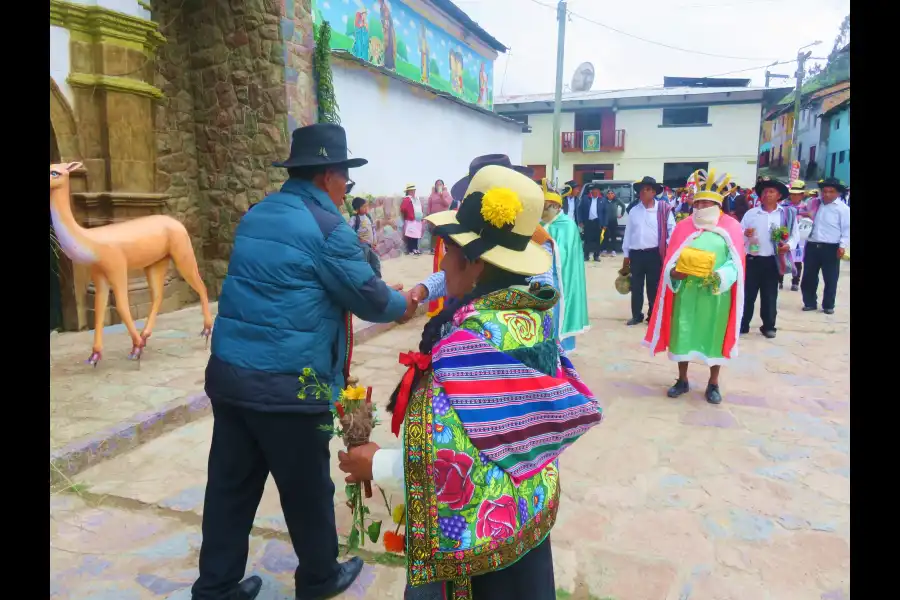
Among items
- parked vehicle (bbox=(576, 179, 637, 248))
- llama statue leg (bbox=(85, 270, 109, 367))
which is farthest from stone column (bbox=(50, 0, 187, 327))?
parked vehicle (bbox=(576, 179, 637, 248))

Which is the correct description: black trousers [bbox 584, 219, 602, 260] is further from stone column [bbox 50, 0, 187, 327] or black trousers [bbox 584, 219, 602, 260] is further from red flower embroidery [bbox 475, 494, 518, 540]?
red flower embroidery [bbox 475, 494, 518, 540]

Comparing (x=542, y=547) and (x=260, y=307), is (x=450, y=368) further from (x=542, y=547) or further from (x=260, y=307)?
(x=260, y=307)

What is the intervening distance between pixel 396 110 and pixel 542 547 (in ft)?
42.8

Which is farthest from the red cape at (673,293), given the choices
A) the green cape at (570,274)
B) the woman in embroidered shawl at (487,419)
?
the woman in embroidered shawl at (487,419)

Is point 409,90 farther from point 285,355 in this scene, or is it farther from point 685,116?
point 685,116

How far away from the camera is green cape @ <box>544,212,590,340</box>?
20.9ft

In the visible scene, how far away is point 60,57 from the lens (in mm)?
7195

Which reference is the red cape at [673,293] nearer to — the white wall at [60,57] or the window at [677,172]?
the white wall at [60,57]

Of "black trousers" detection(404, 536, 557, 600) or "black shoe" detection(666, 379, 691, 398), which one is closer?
"black trousers" detection(404, 536, 557, 600)

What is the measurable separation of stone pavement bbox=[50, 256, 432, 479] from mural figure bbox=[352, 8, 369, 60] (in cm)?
821
